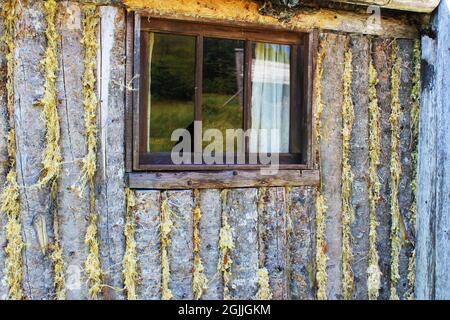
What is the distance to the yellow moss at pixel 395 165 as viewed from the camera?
2889mm

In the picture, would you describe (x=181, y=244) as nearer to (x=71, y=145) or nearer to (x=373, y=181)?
(x=71, y=145)

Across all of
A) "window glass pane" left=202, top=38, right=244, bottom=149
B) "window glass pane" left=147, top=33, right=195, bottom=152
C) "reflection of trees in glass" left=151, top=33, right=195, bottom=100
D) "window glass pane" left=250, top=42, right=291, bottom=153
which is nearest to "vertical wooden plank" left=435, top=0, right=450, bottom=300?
"window glass pane" left=250, top=42, right=291, bottom=153

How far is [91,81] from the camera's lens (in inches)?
91.9

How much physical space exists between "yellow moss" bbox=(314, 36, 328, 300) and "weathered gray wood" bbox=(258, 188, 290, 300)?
21cm

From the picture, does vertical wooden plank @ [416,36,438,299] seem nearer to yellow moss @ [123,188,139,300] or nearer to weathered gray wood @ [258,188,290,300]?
weathered gray wood @ [258,188,290,300]

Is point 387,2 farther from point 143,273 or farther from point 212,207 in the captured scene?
point 143,273

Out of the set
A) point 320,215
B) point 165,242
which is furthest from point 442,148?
point 165,242

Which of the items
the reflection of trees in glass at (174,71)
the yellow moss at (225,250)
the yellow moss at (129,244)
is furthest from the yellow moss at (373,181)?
the reflection of trees in glass at (174,71)

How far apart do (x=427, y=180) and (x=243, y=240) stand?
1207 mm

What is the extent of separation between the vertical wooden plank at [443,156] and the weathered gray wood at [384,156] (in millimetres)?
283

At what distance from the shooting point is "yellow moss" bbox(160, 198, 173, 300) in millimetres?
2447

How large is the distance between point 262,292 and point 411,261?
102cm

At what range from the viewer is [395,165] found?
114 inches
